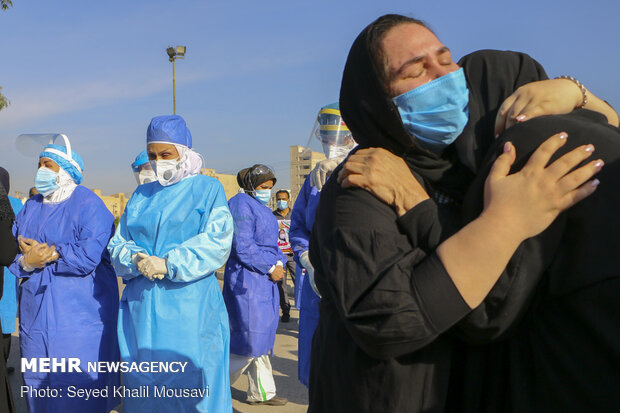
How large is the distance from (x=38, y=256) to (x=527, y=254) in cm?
359

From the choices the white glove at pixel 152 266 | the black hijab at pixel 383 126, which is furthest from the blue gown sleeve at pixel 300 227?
the black hijab at pixel 383 126

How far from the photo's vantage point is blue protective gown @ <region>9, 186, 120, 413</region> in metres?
3.82

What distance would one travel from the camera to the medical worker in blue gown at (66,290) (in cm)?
382

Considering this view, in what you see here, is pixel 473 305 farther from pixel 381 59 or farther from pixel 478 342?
pixel 381 59

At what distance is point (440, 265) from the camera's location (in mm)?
1148

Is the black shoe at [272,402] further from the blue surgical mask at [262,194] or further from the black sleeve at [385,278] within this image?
the black sleeve at [385,278]

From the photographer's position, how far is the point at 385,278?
116cm

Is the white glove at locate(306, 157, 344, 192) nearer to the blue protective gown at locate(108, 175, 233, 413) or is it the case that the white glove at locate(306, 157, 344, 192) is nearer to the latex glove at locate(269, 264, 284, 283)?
the blue protective gown at locate(108, 175, 233, 413)

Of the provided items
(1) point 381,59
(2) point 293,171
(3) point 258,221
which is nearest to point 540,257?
(1) point 381,59

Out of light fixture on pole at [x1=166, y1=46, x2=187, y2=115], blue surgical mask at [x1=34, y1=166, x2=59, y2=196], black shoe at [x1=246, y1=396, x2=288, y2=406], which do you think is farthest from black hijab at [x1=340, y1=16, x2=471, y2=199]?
light fixture on pole at [x1=166, y1=46, x2=187, y2=115]

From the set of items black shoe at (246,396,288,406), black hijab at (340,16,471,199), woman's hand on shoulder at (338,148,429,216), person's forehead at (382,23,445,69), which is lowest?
black shoe at (246,396,288,406)

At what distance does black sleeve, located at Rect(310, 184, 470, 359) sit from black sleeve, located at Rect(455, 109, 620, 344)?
61 millimetres

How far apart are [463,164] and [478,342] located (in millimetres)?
465

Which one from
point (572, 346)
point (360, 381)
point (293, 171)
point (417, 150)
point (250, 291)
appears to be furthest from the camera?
point (293, 171)
